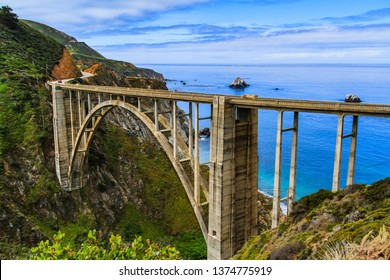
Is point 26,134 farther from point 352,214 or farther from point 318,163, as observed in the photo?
point 318,163

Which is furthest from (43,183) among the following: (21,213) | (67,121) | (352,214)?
(352,214)

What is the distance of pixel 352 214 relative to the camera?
1538cm

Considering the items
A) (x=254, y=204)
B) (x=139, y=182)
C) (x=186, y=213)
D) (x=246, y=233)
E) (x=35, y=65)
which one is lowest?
(x=186, y=213)

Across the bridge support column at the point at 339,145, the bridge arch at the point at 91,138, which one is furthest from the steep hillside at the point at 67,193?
the bridge support column at the point at 339,145

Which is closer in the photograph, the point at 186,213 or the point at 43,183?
the point at 43,183

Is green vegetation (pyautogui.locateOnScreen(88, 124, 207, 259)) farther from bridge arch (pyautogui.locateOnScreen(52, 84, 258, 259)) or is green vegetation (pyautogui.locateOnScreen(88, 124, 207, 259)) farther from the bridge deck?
the bridge deck

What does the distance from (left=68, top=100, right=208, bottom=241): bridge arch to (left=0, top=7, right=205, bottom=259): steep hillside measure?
293 centimetres

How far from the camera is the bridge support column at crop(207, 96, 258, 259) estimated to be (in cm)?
2191

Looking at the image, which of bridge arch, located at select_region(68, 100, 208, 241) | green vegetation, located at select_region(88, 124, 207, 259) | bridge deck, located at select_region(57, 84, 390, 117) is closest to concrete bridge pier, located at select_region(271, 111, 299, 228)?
bridge deck, located at select_region(57, 84, 390, 117)

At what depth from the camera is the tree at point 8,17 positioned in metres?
63.8

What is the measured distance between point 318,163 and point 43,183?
41.9 m

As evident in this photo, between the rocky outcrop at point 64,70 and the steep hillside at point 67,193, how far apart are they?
1.14m

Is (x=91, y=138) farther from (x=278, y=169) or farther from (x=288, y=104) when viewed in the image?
(x=288, y=104)

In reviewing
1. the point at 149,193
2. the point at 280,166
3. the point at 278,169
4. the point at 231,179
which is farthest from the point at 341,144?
the point at 149,193
